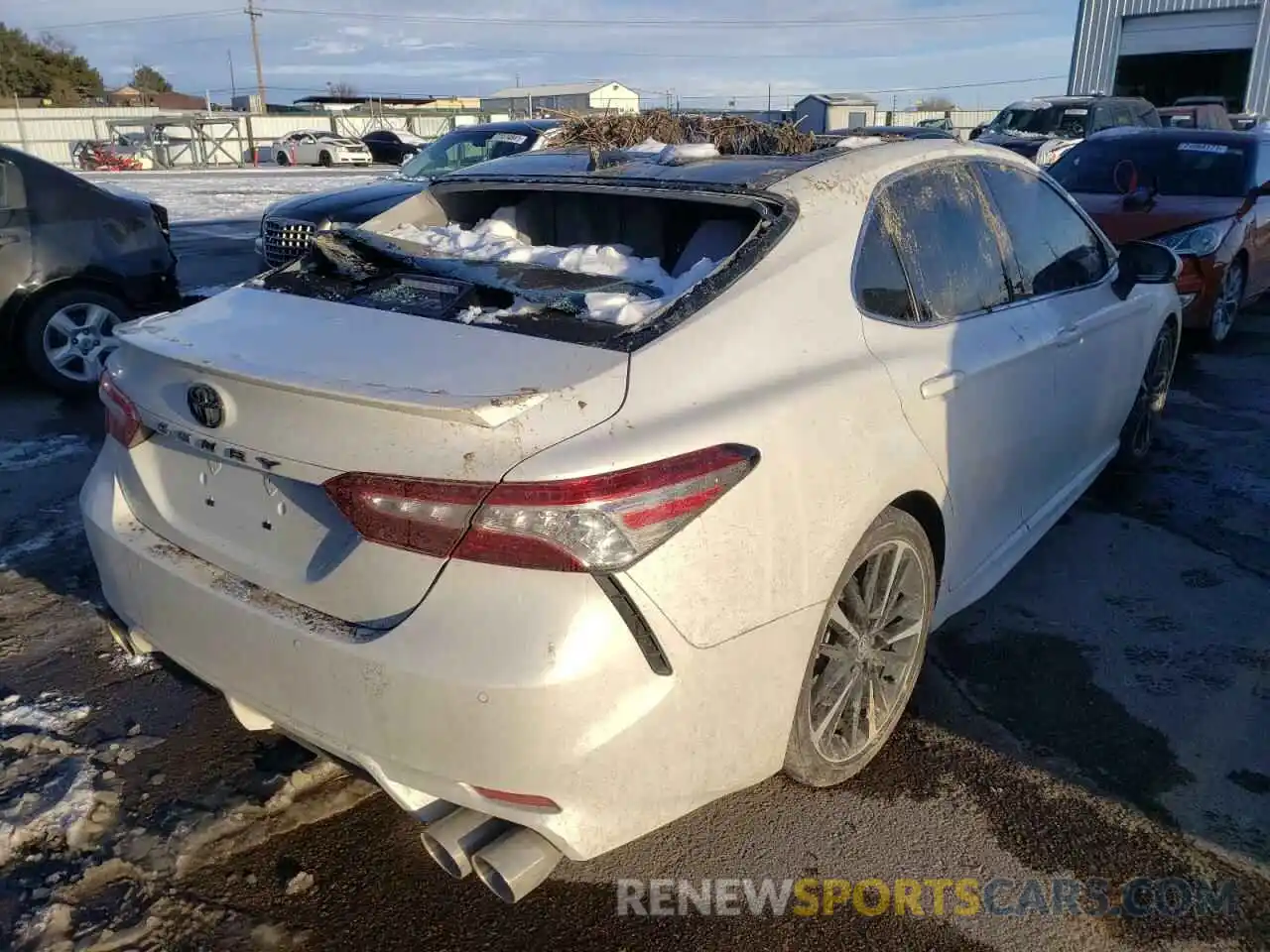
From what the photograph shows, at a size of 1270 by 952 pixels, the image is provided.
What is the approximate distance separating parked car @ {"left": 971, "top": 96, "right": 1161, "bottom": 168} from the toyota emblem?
17502 millimetres

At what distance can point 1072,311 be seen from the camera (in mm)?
3760

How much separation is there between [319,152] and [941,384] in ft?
117

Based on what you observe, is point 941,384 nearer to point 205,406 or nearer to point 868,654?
point 868,654

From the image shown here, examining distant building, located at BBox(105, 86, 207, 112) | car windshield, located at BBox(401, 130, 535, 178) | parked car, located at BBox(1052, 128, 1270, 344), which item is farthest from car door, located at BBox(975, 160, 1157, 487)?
distant building, located at BBox(105, 86, 207, 112)

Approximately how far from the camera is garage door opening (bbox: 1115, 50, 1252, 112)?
102ft

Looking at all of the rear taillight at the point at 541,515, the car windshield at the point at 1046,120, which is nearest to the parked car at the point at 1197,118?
the car windshield at the point at 1046,120

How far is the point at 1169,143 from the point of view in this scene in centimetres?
831

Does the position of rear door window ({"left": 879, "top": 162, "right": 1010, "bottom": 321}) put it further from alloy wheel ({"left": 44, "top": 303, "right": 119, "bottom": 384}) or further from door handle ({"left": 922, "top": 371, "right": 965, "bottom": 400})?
alloy wheel ({"left": 44, "top": 303, "right": 119, "bottom": 384})

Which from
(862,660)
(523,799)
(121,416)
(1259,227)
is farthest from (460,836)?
(1259,227)

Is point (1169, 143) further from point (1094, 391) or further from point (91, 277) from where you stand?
point (91, 277)

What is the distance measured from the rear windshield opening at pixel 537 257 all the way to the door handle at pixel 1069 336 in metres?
1.29

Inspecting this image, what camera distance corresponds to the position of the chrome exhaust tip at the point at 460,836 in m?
2.05

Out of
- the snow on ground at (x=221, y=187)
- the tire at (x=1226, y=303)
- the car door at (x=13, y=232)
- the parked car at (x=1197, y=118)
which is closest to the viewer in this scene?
the car door at (x=13, y=232)

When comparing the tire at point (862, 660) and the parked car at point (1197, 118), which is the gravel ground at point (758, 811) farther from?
the parked car at point (1197, 118)
